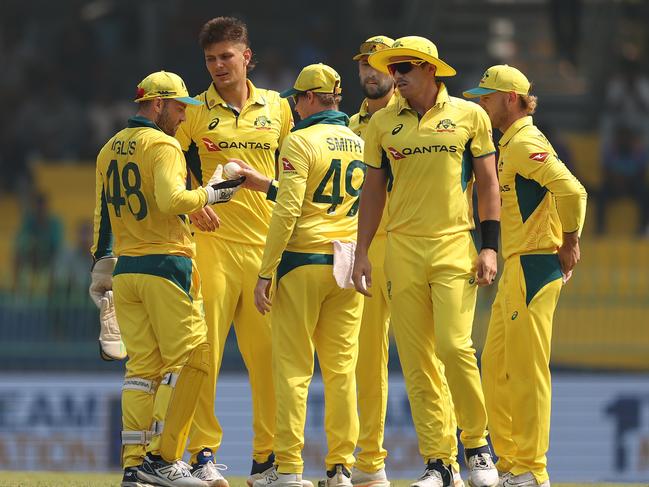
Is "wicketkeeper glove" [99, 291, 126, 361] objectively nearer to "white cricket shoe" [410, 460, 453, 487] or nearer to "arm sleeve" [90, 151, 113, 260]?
"arm sleeve" [90, 151, 113, 260]

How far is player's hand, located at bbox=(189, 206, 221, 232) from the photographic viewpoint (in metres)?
8.00

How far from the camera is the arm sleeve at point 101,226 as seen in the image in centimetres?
785

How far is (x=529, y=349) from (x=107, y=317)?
241 cm

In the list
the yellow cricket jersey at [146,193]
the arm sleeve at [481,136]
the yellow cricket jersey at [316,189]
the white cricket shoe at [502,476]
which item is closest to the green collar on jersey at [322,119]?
the yellow cricket jersey at [316,189]

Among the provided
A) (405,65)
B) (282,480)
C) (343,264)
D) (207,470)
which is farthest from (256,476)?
(405,65)

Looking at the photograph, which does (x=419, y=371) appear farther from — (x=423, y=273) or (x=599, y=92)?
(x=599, y=92)

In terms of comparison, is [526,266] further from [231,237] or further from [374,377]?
[231,237]

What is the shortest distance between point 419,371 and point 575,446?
7151 mm

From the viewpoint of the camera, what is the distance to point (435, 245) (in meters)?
7.46

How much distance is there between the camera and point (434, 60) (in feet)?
24.6

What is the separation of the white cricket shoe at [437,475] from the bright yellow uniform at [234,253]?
1.19 metres

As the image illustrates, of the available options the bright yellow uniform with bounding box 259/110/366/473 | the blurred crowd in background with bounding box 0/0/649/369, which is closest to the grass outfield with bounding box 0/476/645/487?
the bright yellow uniform with bounding box 259/110/366/473

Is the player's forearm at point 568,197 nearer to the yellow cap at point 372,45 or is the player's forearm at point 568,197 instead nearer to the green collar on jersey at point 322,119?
the green collar on jersey at point 322,119

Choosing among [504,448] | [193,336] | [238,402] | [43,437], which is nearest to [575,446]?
[238,402]
